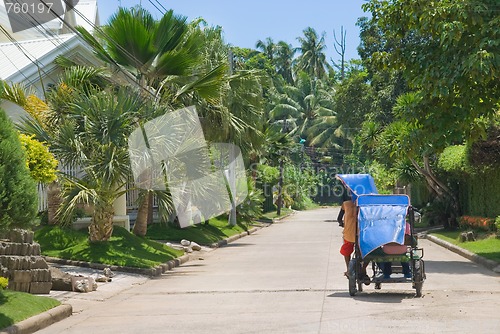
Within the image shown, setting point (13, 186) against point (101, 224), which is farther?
point (101, 224)

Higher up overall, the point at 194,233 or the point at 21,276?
the point at 21,276

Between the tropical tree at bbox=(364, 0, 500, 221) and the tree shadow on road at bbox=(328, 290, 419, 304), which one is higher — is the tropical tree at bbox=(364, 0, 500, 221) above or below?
above

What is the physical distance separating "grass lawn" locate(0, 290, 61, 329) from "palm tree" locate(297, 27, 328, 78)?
270ft

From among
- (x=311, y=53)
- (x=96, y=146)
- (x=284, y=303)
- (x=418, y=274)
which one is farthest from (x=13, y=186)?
(x=311, y=53)

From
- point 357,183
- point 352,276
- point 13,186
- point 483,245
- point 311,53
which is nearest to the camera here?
point 13,186

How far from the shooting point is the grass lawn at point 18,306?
35.2 feet

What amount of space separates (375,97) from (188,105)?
73.5 ft

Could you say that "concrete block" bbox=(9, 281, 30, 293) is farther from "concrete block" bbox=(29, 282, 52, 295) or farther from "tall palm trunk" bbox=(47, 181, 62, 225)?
"tall palm trunk" bbox=(47, 181, 62, 225)

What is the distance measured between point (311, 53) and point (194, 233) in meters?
64.6

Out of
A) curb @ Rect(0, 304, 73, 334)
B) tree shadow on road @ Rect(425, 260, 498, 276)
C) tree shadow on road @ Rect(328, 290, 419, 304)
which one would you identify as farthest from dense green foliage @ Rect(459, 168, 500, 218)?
curb @ Rect(0, 304, 73, 334)

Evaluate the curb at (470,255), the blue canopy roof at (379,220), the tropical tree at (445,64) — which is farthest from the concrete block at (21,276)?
the curb at (470,255)

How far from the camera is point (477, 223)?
30281mm

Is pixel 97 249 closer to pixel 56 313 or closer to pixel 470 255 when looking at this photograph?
pixel 56 313

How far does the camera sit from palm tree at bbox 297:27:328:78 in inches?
3693
